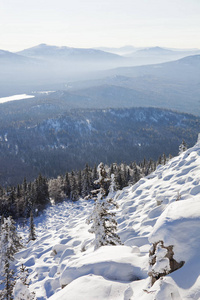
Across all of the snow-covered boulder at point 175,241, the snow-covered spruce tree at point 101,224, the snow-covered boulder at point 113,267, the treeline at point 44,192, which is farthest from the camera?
the treeline at point 44,192

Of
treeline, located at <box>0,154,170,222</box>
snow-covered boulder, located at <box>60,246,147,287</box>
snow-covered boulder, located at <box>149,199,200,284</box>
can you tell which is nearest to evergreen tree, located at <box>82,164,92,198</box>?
treeline, located at <box>0,154,170,222</box>

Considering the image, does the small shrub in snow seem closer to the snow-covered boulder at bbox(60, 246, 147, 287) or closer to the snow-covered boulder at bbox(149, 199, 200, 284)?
the snow-covered boulder at bbox(149, 199, 200, 284)

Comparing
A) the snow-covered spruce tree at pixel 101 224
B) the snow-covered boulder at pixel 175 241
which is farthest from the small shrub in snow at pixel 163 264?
the snow-covered spruce tree at pixel 101 224

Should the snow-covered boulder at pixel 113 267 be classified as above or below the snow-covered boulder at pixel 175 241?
below

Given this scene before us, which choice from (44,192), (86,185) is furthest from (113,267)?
(44,192)

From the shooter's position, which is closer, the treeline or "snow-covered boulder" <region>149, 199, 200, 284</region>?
"snow-covered boulder" <region>149, 199, 200, 284</region>

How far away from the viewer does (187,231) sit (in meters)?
7.27

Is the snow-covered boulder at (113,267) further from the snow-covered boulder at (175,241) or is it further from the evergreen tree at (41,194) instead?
the evergreen tree at (41,194)

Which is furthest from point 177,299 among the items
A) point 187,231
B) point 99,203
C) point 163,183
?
point 163,183

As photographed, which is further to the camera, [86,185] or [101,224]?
[86,185]

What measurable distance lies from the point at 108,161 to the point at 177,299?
190156mm

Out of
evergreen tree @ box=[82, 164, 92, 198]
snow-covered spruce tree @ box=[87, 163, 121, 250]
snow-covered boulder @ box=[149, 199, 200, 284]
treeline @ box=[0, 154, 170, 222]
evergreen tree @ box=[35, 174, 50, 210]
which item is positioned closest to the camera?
snow-covered boulder @ box=[149, 199, 200, 284]

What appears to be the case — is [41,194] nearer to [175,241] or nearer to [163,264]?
[163,264]

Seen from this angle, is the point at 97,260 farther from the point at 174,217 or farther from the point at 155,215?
the point at 155,215
